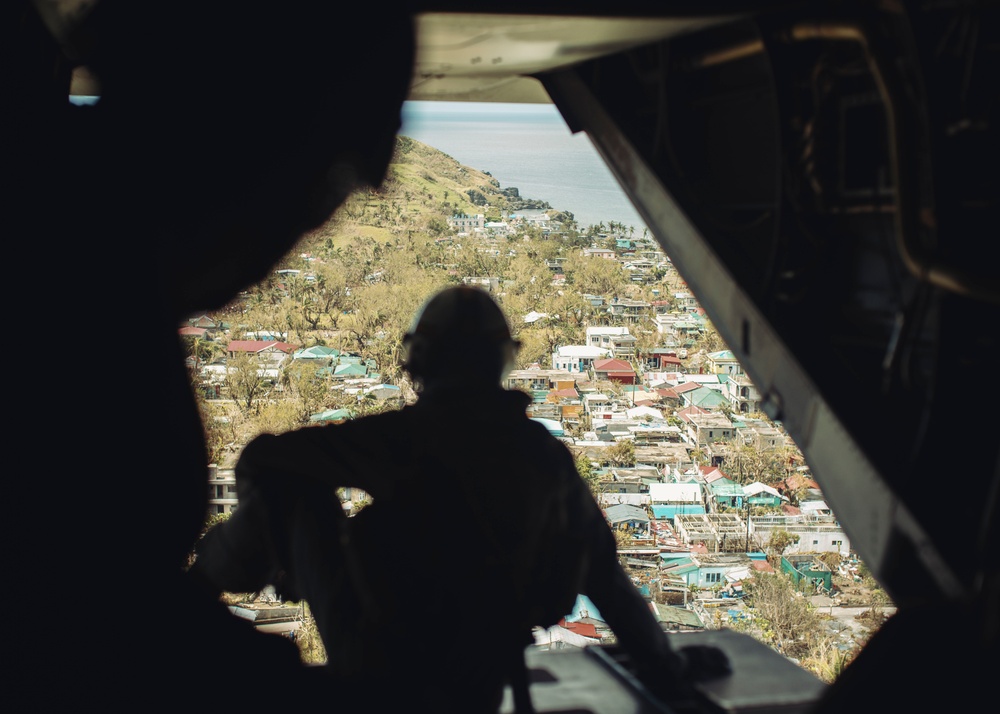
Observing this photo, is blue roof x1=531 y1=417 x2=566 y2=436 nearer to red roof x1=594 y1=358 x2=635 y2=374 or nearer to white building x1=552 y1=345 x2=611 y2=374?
white building x1=552 y1=345 x2=611 y2=374

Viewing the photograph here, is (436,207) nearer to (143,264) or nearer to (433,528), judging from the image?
(433,528)

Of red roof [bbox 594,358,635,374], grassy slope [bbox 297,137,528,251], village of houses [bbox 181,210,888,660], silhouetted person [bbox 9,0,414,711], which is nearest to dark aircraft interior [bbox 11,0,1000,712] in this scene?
silhouetted person [bbox 9,0,414,711]

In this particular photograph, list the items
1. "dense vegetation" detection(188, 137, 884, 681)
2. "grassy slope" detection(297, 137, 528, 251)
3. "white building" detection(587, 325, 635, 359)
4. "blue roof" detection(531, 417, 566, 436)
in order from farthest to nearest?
1. "white building" detection(587, 325, 635, 359)
2. "dense vegetation" detection(188, 137, 884, 681)
3. "grassy slope" detection(297, 137, 528, 251)
4. "blue roof" detection(531, 417, 566, 436)

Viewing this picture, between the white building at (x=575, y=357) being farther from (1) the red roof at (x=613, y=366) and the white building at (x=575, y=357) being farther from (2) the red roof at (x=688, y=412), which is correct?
(2) the red roof at (x=688, y=412)

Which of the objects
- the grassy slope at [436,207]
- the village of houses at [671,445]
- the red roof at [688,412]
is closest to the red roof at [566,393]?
the village of houses at [671,445]

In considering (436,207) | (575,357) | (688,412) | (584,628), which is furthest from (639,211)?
(688,412)

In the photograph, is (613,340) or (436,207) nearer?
(436,207)
